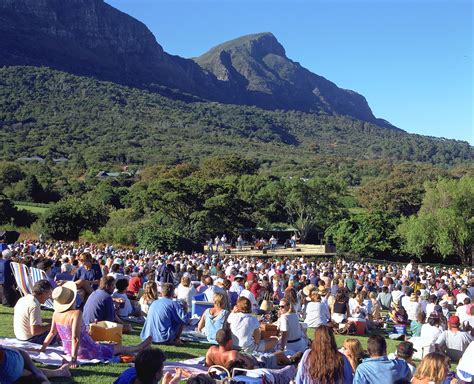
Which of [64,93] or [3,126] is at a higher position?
[64,93]


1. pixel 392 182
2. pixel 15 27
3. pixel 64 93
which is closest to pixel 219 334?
pixel 392 182

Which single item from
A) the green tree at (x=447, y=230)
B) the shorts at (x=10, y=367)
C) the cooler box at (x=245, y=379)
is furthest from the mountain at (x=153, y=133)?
the shorts at (x=10, y=367)

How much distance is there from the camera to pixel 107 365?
271 inches

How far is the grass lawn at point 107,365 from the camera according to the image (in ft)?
20.6

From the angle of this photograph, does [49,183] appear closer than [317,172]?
Yes

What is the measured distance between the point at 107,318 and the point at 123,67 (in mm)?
191178

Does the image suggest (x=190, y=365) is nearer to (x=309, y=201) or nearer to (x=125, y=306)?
(x=125, y=306)

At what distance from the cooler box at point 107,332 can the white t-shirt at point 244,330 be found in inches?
57.0

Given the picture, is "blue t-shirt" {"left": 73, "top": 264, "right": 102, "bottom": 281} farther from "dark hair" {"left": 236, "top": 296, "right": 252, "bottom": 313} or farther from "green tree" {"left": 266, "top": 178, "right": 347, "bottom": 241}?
"green tree" {"left": 266, "top": 178, "right": 347, "bottom": 241}

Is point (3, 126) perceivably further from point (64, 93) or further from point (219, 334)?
point (219, 334)

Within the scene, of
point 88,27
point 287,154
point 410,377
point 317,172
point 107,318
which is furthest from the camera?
point 88,27

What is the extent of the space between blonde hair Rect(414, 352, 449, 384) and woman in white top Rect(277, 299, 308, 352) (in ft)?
9.18

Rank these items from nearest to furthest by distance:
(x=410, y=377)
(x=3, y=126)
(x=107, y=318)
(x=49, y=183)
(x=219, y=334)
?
(x=410, y=377)
(x=219, y=334)
(x=107, y=318)
(x=49, y=183)
(x=3, y=126)

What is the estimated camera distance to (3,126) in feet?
409
